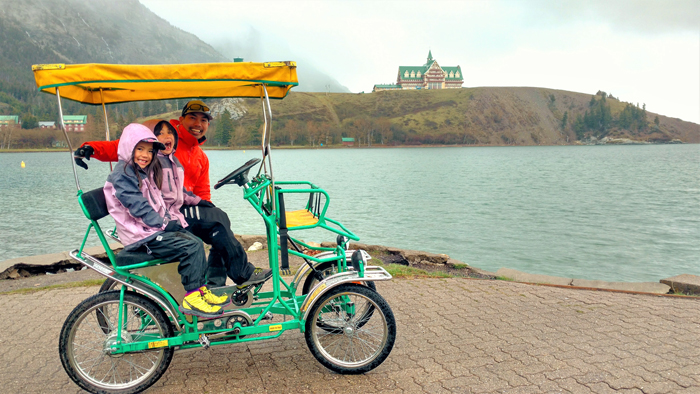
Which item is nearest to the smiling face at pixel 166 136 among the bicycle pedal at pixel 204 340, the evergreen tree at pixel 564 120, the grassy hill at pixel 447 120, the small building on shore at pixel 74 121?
the small building on shore at pixel 74 121

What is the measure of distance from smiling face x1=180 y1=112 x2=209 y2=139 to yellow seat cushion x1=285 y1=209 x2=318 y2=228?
4.27ft

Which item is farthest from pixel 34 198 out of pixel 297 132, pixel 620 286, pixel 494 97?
pixel 494 97

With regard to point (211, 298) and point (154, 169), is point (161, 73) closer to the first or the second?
point (154, 169)

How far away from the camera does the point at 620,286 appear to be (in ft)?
23.3

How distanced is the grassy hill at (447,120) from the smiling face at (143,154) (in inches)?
5867

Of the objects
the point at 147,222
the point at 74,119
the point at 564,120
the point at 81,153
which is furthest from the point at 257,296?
the point at 564,120

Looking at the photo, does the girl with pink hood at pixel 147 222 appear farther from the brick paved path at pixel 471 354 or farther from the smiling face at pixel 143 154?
the brick paved path at pixel 471 354

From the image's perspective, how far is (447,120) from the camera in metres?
175

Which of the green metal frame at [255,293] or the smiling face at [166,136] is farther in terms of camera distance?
the smiling face at [166,136]

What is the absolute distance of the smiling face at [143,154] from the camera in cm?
366

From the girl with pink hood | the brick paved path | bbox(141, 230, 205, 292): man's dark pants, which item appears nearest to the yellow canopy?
the girl with pink hood

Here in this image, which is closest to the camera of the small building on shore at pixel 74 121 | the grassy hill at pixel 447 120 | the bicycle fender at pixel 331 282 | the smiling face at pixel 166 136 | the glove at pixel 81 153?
the glove at pixel 81 153

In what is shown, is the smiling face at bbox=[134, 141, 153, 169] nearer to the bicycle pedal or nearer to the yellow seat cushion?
the yellow seat cushion

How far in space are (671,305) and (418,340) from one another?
3.59 meters
